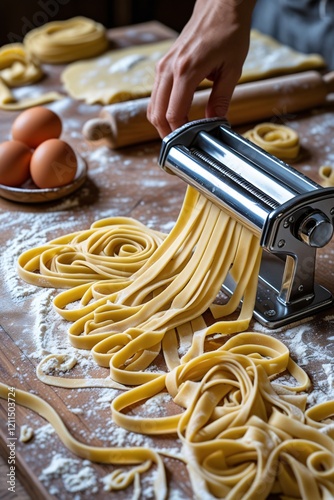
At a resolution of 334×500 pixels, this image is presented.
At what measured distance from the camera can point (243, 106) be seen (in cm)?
260

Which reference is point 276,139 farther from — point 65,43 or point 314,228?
point 65,43

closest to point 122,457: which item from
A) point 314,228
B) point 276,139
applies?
point 314,228

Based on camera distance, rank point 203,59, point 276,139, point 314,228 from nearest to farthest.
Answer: point 314,228 → point 203,59 → point 276,139

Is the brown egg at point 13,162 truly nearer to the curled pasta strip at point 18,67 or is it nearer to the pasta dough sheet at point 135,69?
the pasta dough sheet at point 135,69

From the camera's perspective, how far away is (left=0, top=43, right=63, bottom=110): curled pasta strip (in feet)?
9.12

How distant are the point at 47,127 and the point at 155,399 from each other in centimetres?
111

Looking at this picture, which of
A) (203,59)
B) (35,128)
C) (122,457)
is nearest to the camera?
(122,457)

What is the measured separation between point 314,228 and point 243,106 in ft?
3.67

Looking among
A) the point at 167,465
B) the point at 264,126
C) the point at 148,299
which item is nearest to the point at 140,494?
the point at 167,465

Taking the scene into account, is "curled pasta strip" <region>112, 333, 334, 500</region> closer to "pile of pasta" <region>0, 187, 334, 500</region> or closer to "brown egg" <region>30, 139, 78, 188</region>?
"pile of pasta" <region>0, 187, 334, 500</region>

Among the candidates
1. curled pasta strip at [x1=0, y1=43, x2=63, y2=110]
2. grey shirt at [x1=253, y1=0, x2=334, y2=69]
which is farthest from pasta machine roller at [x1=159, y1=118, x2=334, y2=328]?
grey shirt at [x1=253, y1=0, x2=334, y2=69]

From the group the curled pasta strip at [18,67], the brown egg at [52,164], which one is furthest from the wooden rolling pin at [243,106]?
the curled pasta strip at [18,67]

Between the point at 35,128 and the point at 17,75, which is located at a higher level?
the point at 35,128

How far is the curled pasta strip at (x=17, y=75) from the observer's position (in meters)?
2.78
